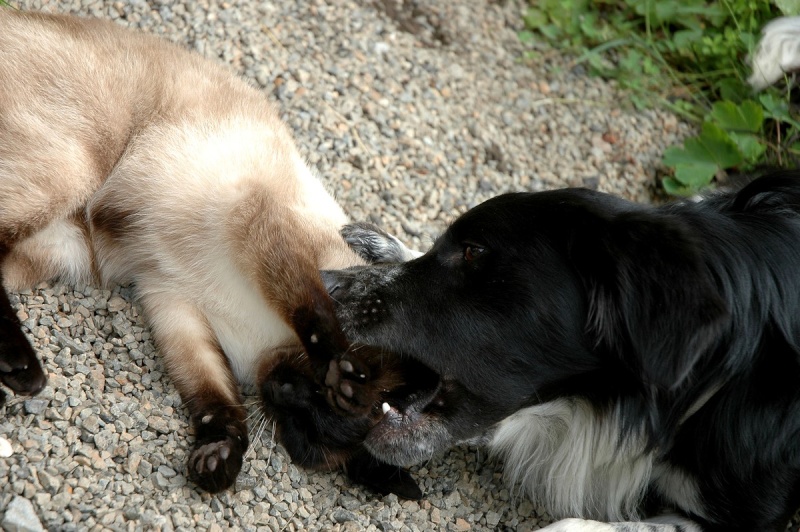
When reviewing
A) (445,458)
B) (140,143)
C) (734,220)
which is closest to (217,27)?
(140,143)

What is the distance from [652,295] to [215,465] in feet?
4.99

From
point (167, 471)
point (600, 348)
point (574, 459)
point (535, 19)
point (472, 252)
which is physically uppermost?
point (535, 19)

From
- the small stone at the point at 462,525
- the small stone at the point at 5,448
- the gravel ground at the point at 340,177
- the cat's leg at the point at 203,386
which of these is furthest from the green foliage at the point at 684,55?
the small stone at the point at 5,448

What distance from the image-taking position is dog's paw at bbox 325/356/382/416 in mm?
2965

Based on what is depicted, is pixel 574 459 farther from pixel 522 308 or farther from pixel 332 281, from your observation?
pixel 332 281

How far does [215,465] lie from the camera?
2.83m

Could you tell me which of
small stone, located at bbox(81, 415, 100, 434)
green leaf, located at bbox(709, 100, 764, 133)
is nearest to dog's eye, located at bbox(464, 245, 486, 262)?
small stone, located at bbox(81, 415, 100, 434)

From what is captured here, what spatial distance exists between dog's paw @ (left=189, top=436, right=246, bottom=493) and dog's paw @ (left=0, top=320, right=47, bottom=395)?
569mm

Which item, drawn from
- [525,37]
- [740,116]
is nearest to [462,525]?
[740,116]

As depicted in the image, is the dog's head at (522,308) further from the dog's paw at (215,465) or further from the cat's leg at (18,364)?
the cat's leg at (18,364)

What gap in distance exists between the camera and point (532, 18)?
5.29 metres

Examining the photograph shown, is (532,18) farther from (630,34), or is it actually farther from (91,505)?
(91,505)

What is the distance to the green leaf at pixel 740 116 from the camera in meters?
4.64

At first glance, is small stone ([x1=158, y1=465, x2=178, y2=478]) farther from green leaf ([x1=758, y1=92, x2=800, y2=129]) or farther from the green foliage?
green leaf ([x1=758, y1=92, x2=800, y2=129])
